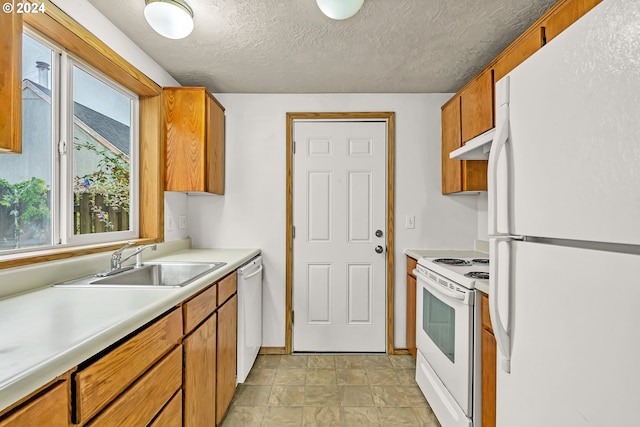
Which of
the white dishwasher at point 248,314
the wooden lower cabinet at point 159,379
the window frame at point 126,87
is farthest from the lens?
the white dishwasher at point 248,314

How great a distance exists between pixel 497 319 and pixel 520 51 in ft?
4.58

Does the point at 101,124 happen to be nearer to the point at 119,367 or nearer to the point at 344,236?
the point at 119,367

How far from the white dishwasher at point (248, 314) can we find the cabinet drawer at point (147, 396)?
88 cm

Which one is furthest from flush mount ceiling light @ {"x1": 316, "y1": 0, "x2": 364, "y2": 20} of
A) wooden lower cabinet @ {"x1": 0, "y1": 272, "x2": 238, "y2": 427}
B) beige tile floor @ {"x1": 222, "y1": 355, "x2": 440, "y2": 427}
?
beige tile floor @ {"x1": 222, "y1": 355, "x2": 440, "y2": 427}

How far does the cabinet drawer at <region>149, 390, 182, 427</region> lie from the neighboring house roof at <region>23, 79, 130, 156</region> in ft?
5.04

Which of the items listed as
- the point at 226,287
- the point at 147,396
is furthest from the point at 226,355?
the point at 147,396


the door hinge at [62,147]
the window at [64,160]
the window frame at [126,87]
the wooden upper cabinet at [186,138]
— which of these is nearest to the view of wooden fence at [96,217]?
the window at [64,160]

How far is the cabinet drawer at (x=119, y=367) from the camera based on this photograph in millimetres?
813

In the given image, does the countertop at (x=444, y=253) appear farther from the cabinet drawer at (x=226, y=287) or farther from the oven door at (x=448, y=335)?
the cabinet drawer at (x=226, y=287)

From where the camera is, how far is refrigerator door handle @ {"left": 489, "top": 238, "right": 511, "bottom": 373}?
3.60ft

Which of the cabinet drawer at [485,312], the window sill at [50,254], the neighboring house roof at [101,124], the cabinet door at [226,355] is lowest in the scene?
the cabinet door at [226,355]

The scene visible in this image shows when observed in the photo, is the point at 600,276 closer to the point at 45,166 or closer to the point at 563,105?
the point at 563,105

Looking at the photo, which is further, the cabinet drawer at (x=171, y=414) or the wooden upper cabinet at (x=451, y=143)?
the wooden upper cabinet at (x=451, y=143)

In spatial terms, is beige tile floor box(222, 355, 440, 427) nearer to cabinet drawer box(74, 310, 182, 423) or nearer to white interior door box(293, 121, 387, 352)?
white interior door box(293, 121, 387, 352)
